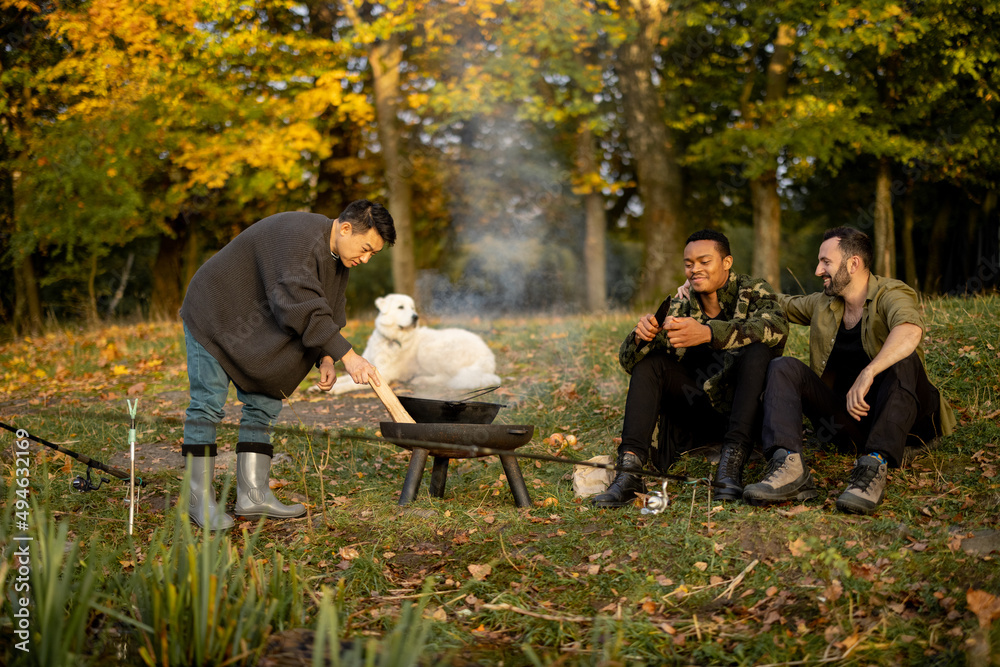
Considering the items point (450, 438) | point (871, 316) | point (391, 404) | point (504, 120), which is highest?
point (504, 120)

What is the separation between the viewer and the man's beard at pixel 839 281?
417 cm

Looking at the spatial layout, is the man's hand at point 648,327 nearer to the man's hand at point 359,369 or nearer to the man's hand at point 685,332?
the man's hand at point 685,332

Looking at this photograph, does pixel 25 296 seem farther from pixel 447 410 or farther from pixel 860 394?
pixel 860 394

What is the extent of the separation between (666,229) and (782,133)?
2770mm

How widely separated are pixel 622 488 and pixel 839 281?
1.68 metres

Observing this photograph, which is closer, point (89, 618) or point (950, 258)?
point (89, 618)

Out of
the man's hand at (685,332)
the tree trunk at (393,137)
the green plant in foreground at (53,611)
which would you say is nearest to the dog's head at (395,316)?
the man's hand at (685,332)

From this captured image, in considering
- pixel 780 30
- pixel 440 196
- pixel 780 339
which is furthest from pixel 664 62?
pixel 780 339

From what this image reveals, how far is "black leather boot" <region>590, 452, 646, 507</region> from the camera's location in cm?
416

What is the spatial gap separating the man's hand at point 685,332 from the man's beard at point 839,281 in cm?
78

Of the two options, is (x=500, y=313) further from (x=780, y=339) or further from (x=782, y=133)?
(x=780, y=339)

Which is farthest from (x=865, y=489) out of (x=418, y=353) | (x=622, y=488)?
(x=418, y=353)

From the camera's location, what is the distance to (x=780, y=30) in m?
13.2

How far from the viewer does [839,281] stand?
4.19 meters
